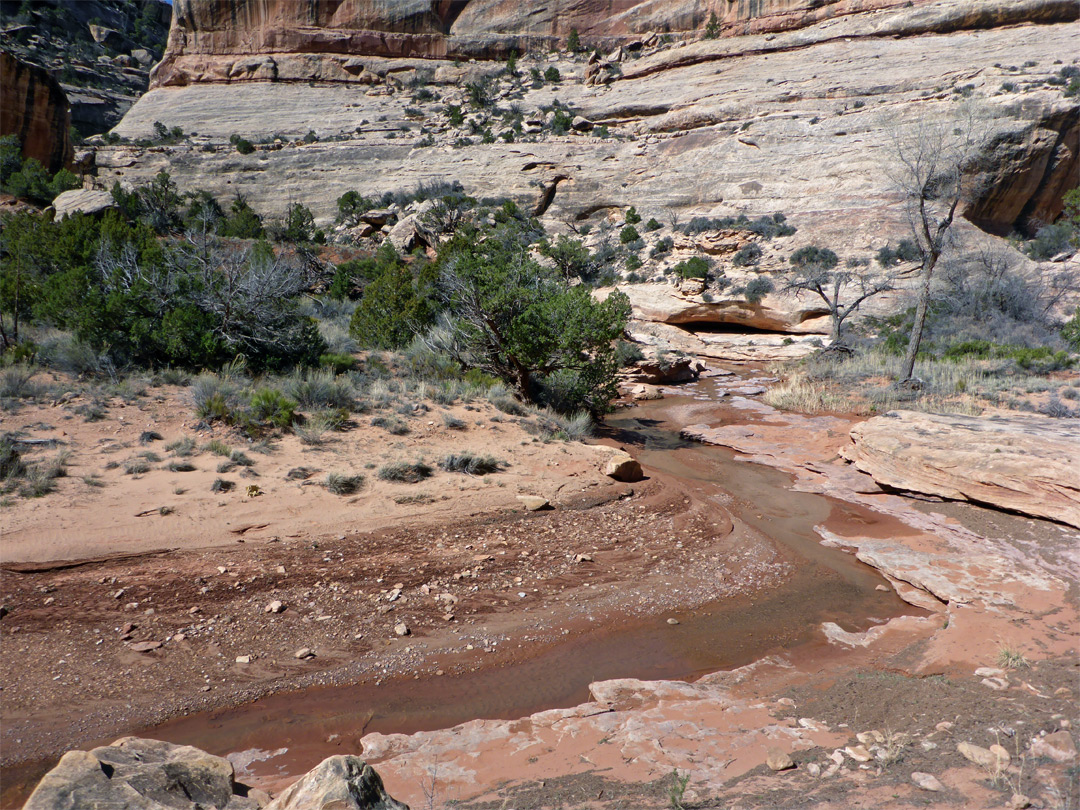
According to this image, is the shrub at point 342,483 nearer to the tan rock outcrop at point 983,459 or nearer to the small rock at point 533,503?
the small rock at point 533,503

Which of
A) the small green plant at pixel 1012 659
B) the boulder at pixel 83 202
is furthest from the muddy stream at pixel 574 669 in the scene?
the boulder at pixel 83 202

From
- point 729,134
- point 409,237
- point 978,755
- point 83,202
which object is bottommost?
point 978,755

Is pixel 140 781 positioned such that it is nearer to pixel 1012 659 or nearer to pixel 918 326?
pixel 1012 659

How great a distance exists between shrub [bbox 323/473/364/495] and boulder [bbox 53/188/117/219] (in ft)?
77.3

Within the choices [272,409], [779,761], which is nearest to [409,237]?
[272,409]

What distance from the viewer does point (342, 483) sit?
24.1ft

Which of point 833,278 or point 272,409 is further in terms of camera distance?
point 833,278

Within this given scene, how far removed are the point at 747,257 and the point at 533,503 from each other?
881 inches

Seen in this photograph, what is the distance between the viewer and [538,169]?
37.1m

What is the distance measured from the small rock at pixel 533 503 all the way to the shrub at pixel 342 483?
7.40ft

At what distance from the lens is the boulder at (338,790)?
7.22ft

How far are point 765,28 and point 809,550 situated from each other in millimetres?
52928

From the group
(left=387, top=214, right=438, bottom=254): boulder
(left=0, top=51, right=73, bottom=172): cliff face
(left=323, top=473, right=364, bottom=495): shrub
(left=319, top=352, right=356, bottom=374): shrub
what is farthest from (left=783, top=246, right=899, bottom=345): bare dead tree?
(left=0, top=51, right=73, bottom=172): cliff face

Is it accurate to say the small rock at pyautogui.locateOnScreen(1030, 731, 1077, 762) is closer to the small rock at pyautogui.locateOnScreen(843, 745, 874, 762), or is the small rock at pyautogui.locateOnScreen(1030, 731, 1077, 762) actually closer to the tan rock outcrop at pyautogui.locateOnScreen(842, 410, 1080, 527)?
the small rock at pyautogui.locateOnScreen(843, 745, 874, 762)
